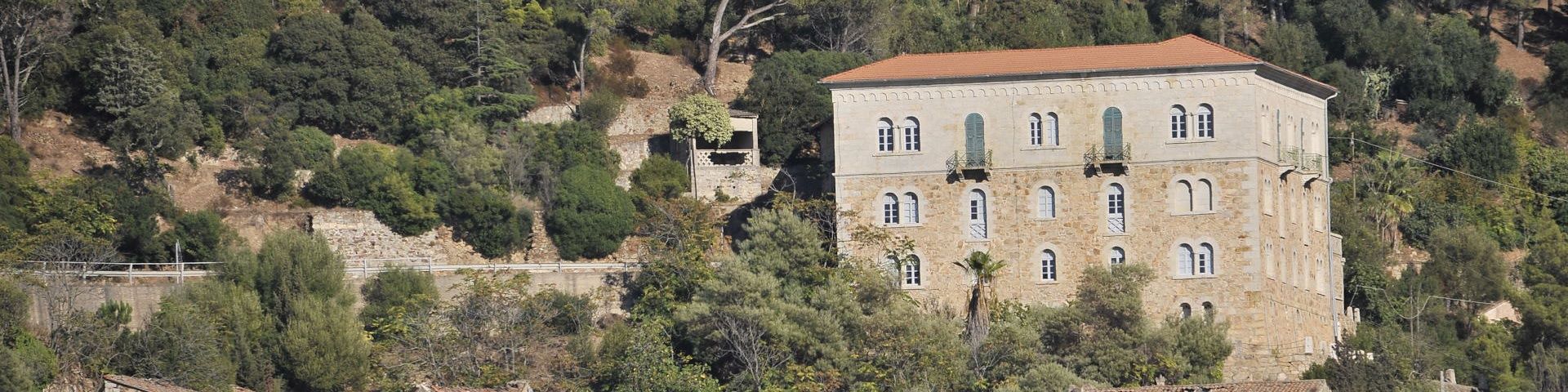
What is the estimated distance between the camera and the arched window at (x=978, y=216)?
211 ft

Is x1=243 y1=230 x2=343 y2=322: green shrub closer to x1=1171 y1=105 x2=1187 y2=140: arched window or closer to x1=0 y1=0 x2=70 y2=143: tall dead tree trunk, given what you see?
x1=0 y1=0 x2=70 y2=143: tall dead tree trunk

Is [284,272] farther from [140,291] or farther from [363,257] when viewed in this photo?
[363,257]

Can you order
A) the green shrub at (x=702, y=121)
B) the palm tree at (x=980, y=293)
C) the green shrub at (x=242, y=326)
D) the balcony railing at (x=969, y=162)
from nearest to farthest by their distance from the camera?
the green shrub at (x=242, y=326), the palm tree at (x=980, y=293), the balcony railing at (x=969, y=162), the green shrub at (x=702, y=121)

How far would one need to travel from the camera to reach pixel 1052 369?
57.8m

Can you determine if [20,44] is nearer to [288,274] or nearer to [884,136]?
[288,274]

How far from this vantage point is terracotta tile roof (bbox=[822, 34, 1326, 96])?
211ft

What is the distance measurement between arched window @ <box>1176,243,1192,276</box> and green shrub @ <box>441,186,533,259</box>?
18560 mm

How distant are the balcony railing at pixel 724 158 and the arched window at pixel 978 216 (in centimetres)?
1190

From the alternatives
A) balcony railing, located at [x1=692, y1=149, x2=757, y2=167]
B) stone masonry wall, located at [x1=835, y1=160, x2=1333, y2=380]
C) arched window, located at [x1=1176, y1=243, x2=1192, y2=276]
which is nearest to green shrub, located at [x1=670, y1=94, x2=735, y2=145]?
balcony railing, located at [x1=692, y1=149, x2=757, y2=167]

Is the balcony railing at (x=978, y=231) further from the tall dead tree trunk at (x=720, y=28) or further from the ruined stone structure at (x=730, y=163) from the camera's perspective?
the tall dead tree trunk at (x=720, y=28)

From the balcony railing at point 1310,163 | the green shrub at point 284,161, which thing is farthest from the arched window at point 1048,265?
the green shrub at point 284,161

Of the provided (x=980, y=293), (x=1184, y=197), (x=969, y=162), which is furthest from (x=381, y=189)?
(x=1184, y=197)

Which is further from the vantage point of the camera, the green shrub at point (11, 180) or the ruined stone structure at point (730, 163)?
the ruined stone structure at point (730, 163)

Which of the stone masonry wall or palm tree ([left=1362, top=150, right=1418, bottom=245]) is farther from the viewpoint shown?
palm tree ([left=1362, top=150, right=1418, bottom=245])
